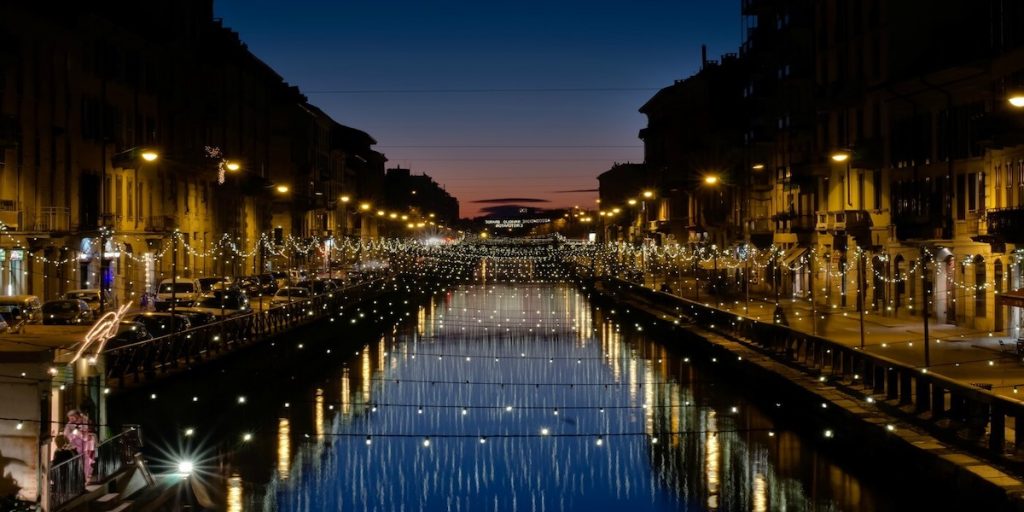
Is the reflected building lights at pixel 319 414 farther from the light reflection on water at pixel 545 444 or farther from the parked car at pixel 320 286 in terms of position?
the parked car at pixel 320 286

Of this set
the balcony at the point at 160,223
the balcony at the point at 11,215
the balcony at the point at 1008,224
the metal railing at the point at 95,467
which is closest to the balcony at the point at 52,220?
the balcony at the point at 11,215

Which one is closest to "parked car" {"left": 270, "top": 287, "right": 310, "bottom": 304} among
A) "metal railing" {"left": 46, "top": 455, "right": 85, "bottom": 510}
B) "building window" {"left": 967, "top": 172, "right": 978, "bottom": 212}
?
"building window" {"left": 967, "top": 172, "right": 978, "bottom": 212}

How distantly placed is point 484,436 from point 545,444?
6.18 metres

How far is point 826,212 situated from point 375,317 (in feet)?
80.8

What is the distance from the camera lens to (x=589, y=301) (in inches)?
3351

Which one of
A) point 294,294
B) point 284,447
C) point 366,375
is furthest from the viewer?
point 294,294

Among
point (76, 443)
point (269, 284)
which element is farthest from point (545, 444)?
point (269, 284)

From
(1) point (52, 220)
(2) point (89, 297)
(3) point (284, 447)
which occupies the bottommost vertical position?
(3) point (284, 447)

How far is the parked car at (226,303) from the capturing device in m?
48.2

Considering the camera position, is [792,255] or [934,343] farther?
[792,255]

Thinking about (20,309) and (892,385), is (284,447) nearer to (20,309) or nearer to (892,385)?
(892,385)

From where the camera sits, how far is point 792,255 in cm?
6594

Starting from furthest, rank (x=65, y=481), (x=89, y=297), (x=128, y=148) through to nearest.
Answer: (x=128, y=148)
(x=89, y=297)
(x=65, y=481)

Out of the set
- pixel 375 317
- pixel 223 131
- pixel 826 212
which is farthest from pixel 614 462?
pixel 223 131
